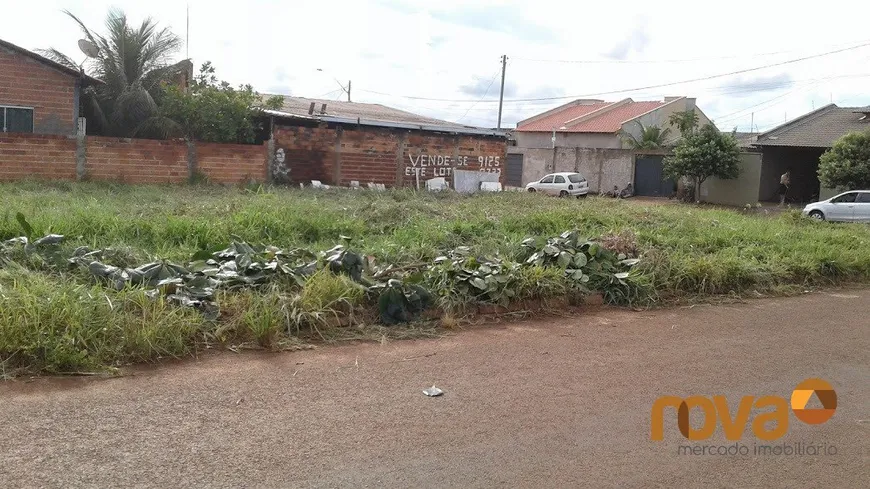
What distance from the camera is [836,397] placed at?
5.29 metres

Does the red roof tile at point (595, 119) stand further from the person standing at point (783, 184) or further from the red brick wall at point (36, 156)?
the red brick wall at point (36, 156)

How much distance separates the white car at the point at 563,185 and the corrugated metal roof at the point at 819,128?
7040mm

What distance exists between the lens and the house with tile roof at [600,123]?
3888 cm

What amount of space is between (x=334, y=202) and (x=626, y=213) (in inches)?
222

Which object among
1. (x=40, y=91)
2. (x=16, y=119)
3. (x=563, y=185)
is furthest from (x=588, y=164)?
(x=16, y=119)

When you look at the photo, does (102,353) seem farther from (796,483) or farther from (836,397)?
(836,397)

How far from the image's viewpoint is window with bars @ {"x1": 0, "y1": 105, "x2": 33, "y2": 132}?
17.6m

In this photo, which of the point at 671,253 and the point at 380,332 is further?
the point at 671,253

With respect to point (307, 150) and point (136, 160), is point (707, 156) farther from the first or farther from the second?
point (136, 160)

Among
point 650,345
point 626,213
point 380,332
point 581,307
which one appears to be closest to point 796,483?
point 650,345

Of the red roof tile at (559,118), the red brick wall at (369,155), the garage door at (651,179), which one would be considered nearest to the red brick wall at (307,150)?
the red brick wall at (369,155)

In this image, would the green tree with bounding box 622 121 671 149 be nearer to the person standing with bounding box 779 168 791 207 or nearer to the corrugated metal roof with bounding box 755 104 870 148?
the corrugated metal roof with bounding box 755 104 870 148

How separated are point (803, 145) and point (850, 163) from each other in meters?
4.03

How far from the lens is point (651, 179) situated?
31.9m
